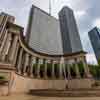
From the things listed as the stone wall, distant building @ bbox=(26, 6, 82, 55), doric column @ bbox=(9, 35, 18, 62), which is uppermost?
distant building @ bbox=(26, 6, 82, 55)

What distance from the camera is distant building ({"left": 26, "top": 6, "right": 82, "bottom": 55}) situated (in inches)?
2736

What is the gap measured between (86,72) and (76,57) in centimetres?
529

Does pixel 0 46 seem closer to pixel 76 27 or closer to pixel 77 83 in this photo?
pixel 77 83

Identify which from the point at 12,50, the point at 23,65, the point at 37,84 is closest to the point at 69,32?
the point at 23,65

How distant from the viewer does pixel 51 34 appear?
247ft

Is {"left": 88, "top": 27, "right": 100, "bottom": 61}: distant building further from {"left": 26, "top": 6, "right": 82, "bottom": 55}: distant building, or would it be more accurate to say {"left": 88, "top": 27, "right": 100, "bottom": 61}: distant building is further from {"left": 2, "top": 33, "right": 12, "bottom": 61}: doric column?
{"left": 2, "top": 33, "right": 12, "bottom": 61}: doric column

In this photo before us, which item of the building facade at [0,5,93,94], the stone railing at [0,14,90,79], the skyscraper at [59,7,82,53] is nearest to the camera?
the building facade at [0,5,93,94]

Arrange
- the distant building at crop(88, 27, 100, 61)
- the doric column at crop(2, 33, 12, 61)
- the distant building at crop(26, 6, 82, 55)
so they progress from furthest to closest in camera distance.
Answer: the distant building at crop(88, 27, 100, 61), the distant building at crop(26, 6, 82, 55), the doric column at crop(2, 33, 12, 61)

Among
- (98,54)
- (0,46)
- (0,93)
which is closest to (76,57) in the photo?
(0,46)

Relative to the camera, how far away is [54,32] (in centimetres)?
7588

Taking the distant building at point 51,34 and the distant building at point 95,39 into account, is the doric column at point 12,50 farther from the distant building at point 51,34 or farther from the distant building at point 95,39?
the distant building at point 95,39

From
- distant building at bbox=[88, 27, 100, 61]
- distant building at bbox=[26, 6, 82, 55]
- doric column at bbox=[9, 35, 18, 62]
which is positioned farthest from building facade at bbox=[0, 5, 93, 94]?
distant building at bbox=[88, 27, 100, 61]

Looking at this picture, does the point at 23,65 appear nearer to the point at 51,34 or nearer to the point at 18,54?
the point at 18,54

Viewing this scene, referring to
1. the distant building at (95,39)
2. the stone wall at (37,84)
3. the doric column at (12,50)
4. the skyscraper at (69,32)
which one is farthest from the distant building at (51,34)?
the doric column at (12,50)
